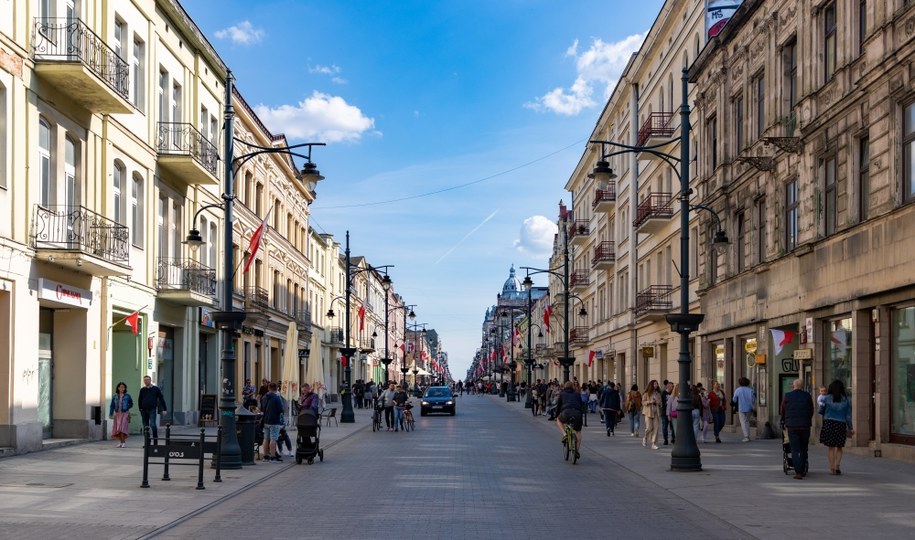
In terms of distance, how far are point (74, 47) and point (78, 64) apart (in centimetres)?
70

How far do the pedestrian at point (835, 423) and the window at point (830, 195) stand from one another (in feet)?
23.2

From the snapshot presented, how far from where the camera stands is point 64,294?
22859 mm

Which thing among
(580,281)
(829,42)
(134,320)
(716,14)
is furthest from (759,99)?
(580,281)

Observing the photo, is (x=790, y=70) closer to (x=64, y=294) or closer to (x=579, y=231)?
(x=64, y=294)

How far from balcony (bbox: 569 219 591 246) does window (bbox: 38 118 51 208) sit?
48.8 meters

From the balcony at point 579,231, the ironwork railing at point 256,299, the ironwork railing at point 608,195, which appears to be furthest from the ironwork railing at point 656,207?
the balcony at point 579,231

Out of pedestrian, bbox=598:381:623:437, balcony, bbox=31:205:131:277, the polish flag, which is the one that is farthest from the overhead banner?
balcony, bbox=31:205:131:277

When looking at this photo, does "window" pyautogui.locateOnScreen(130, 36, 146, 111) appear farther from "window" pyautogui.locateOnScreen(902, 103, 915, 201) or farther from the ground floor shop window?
the ground floor shop window

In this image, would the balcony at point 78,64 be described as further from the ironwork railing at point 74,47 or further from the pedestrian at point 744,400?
the pedestrian at point 744,400

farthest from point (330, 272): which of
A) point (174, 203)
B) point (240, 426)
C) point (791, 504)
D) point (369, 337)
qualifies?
A: point (791, 504)

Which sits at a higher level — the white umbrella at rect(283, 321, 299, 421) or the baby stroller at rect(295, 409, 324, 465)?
the white umbrella at rect(283, 321, 299, 421)

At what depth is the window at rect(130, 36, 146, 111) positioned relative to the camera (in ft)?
93.0

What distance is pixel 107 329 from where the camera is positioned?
25.7 metres

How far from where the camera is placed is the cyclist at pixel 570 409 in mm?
20703
